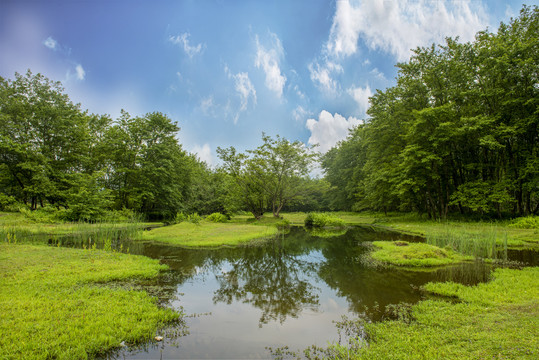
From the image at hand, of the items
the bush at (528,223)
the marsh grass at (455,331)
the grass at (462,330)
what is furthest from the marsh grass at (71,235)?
the bush at (528,223)

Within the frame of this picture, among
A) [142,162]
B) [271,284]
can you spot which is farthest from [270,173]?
[271,284]

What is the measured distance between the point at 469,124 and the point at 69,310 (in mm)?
27154

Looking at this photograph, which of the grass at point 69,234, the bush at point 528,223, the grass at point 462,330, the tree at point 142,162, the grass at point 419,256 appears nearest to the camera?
the grass at point 462,330

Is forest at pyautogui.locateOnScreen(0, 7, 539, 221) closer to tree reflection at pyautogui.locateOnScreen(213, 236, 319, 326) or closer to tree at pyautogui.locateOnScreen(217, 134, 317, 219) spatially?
tree at pyautogui.locateOnScreen(217, 134, 317, 219)

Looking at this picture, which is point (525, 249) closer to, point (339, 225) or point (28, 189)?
point (339, 225)

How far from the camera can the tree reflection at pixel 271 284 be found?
6629 mm

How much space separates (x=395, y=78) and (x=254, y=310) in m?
29.0

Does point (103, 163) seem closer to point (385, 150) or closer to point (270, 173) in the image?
point (270, 173)

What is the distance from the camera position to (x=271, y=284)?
8.45 m

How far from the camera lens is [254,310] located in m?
6.41

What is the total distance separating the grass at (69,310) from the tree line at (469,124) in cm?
2268

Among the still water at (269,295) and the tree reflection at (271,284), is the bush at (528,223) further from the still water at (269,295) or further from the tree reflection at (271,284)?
the tree reflection at (271,284)

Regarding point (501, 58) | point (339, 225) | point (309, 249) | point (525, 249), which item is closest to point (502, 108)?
point (501, 58)

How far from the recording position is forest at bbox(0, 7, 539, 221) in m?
20.1
